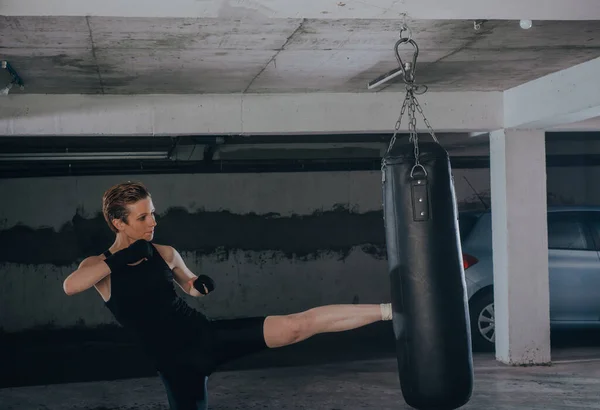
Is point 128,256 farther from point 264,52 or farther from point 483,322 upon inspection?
point 483,322

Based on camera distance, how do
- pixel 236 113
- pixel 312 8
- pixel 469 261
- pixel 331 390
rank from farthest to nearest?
pixel 469 261, pixel 236 113, pixel 331 390, pixel 312 8

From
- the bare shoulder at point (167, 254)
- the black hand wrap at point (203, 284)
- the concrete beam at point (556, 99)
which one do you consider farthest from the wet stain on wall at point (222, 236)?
the black hand wrap at point (203, 284)

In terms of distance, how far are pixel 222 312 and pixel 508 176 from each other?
430 centimetres

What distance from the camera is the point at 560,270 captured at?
7914mm

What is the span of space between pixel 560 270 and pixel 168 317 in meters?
5.24

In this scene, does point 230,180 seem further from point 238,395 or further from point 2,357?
point 238,395

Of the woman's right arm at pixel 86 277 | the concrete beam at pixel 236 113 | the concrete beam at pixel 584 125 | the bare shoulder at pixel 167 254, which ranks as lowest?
the woman's right arm at pixel 86 277

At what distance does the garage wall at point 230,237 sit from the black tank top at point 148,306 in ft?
19.8

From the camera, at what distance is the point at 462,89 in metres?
7.12

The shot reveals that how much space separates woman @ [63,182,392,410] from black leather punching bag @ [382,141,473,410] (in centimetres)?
18

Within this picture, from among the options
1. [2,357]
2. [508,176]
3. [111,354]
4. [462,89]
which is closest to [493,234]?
[508,176]

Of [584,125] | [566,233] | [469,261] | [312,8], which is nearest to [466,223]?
[469,261]

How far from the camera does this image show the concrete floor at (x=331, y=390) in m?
5.79

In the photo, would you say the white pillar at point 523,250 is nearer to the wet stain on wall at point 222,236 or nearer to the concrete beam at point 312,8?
the wet stain on wall at point 222,236
